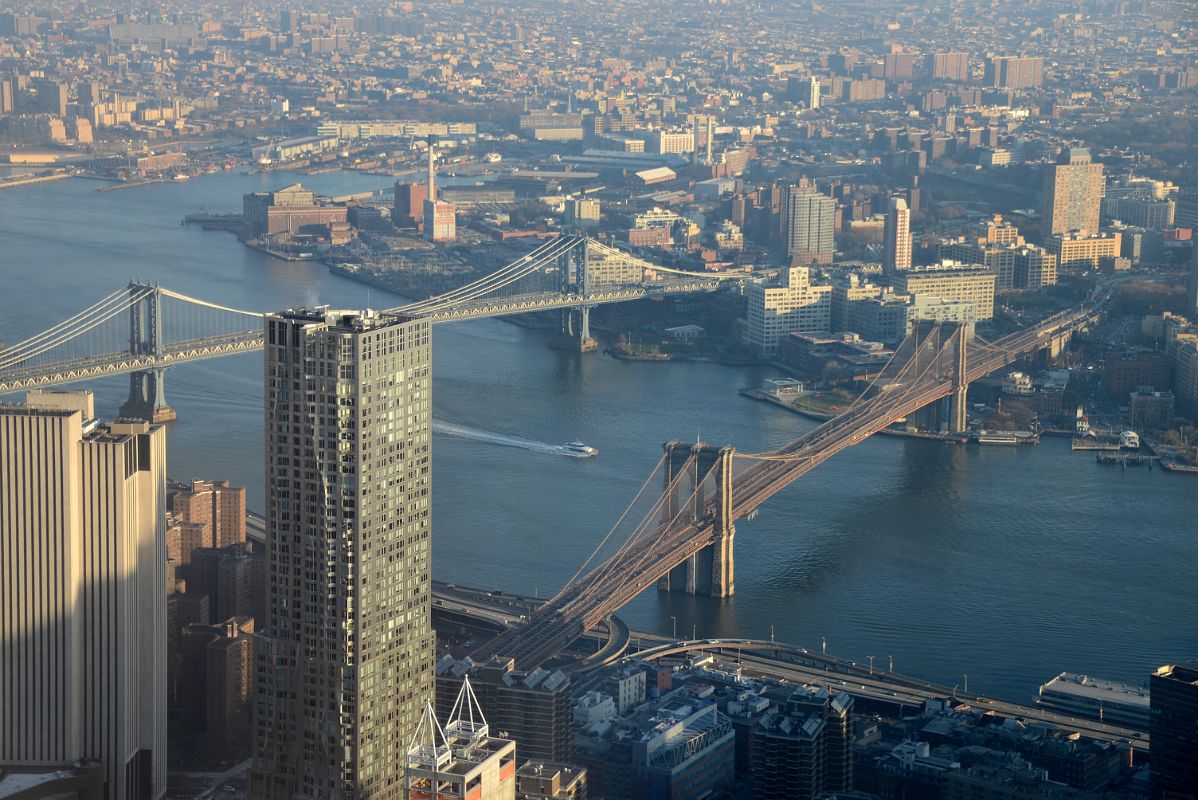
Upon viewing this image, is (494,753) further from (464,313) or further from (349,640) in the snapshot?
(464,313)

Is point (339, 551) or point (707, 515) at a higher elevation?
point (339, 551)

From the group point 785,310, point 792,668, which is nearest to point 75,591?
point 792,668

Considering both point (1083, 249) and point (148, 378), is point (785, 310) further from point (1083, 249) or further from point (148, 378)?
point (148, 378)

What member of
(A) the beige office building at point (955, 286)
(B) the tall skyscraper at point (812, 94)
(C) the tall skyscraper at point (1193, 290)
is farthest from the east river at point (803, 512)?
(B) the tall skyscraper at point (812, 94)

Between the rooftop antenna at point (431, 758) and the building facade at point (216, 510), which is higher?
the rooftop antenna at point (431, 758)

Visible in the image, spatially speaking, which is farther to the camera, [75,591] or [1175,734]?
[1175,734]

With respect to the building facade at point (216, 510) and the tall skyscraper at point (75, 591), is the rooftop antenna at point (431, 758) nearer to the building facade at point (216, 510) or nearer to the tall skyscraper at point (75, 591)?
the tall skyscraper at point (75, 591)
